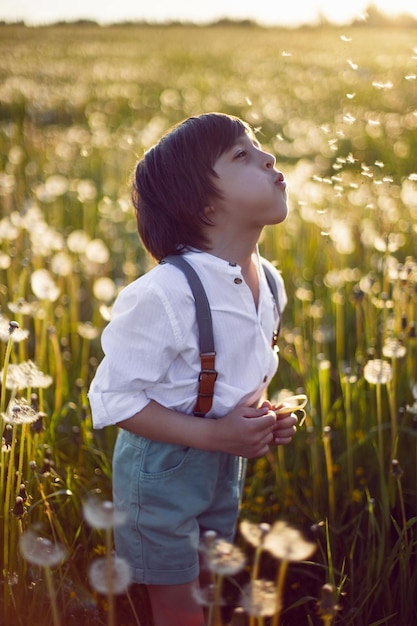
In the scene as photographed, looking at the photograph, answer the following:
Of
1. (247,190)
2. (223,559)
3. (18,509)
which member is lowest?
(18,509)

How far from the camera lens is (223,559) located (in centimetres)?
94

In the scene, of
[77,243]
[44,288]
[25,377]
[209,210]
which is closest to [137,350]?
[25,377]

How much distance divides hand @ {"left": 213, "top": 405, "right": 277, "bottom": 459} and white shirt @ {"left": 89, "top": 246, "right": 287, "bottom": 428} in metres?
0.06

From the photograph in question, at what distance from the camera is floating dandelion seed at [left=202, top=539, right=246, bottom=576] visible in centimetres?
90

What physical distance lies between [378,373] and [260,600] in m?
1.00

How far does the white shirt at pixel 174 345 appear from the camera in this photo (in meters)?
1.60

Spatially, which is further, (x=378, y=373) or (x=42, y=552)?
(x=378, y=373)

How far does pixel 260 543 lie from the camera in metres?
0.88

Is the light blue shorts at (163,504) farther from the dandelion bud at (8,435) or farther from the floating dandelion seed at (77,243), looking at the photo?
the floating dandelion seed at (77,243)

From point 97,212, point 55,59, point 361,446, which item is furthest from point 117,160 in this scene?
point 55,59

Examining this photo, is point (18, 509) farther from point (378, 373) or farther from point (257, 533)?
point (378, 373)

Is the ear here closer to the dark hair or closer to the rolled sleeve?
the dark hair

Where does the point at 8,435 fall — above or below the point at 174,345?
below

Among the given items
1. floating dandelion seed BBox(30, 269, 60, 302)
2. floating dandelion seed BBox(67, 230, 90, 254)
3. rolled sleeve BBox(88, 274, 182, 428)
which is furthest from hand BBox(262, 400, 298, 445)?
floating dandelion seed BBox(67, 230, 90, 254)
